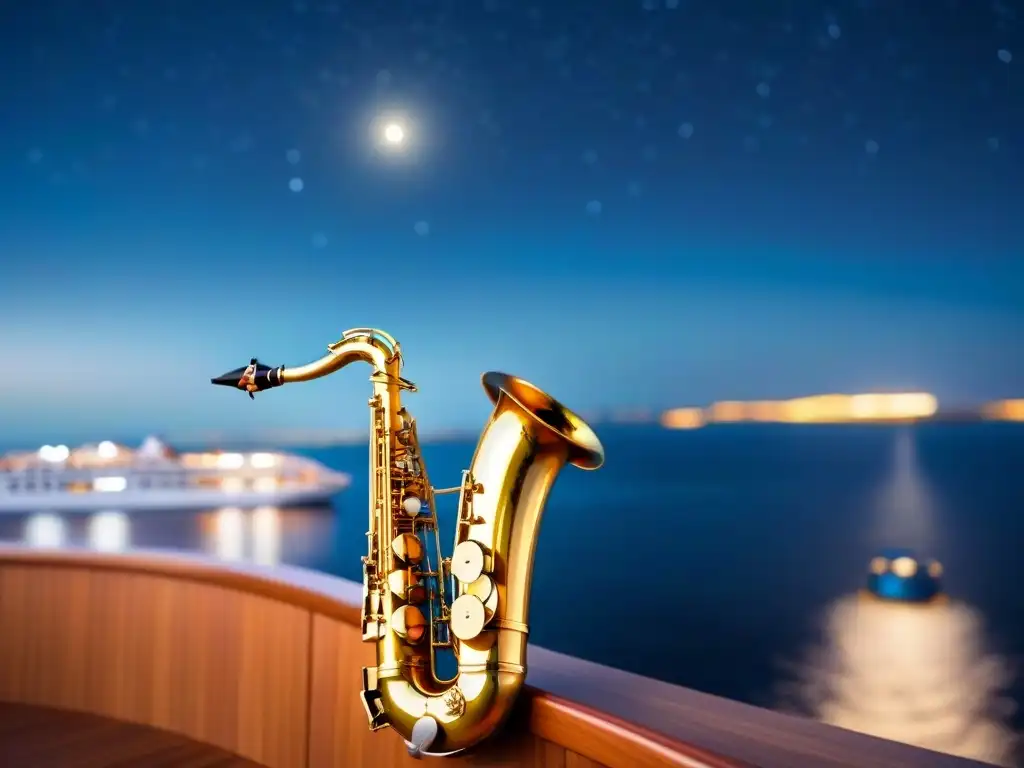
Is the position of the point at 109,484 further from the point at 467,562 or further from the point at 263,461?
the point at 467,562

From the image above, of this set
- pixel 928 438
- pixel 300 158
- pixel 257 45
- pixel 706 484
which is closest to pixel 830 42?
pixel 300 158

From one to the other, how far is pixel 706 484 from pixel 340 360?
5281 cm

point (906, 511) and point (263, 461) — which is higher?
point (263, 461)

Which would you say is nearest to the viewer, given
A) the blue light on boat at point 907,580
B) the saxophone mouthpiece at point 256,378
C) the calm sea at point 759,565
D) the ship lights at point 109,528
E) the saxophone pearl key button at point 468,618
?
the saxophone pearl key button at point 468,618

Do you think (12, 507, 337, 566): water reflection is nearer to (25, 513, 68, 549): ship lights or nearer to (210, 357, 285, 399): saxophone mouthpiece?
(25, 513, 68, 549): ship lights

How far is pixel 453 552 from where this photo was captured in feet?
4.41

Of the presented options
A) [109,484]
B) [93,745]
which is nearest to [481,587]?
[93,745]

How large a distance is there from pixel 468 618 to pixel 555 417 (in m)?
0.37

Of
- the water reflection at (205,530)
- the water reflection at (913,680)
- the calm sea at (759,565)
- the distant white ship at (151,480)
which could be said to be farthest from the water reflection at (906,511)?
the distant white ship at (151,480)

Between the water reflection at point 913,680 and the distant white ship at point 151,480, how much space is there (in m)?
28.9

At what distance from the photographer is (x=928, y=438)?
320ft

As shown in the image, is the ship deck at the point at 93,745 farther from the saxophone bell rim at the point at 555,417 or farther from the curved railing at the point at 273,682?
the saxophone bell rim at the point at 555,417

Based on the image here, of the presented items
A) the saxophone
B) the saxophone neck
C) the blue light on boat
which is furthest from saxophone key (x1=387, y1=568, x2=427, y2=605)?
the blue light on boat

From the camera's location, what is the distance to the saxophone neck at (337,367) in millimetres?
1583
